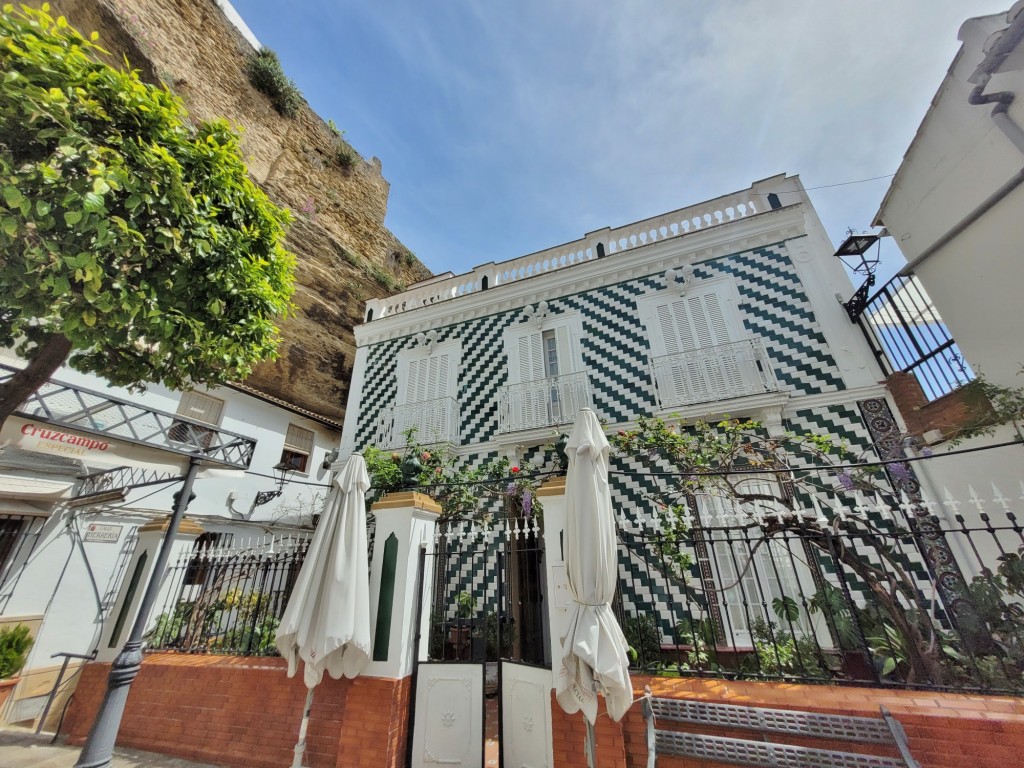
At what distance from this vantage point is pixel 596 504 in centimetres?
335

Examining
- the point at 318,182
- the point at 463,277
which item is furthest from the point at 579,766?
the point at 318,182

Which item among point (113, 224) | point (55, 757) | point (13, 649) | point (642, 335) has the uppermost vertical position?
point (642, 335)

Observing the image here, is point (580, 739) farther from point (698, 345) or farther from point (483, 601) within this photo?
point (698, 345)

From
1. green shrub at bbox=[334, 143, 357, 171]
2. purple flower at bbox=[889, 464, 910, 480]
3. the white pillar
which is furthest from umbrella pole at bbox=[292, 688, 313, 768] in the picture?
green shrub at bbox=[334, 143, 357, 171]

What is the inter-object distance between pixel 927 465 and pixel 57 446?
11029mm

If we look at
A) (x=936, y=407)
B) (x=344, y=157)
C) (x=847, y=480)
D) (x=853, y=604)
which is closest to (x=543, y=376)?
(x=847, y=480)

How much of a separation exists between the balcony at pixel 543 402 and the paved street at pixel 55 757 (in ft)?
21.5

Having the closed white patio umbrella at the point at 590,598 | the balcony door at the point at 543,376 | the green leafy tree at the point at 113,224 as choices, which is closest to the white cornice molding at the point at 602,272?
the balcony door at the point at 543,376

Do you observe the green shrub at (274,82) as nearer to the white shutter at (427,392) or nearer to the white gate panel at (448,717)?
the white shutter at (427,392)

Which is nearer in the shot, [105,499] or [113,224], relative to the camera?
[113,224]

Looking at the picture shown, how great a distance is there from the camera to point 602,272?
9.83 meters

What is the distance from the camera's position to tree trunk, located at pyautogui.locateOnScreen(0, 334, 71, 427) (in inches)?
140

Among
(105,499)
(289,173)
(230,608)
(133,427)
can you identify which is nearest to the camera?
(133,427)

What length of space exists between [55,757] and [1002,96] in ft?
43.3
